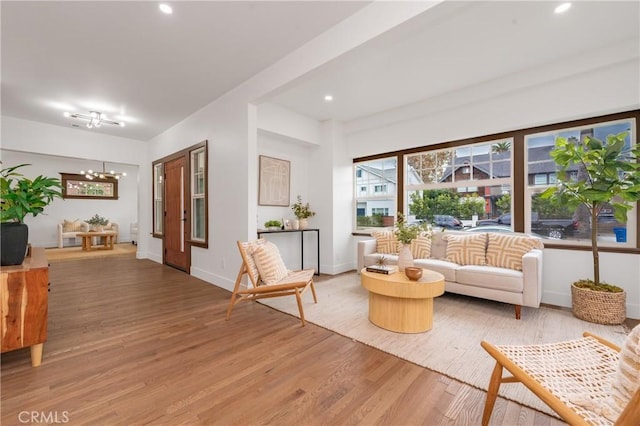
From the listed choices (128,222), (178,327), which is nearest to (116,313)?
(178,327)

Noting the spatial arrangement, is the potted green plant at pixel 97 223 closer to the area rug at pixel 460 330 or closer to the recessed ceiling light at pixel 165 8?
the area rug at pixel 460 330

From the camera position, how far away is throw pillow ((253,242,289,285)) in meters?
2.92

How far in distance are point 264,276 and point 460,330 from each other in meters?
1.99

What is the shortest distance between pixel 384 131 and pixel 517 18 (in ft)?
8.16

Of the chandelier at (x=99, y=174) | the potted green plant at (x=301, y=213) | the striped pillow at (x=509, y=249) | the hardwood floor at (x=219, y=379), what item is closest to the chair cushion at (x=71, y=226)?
the chandelier at (x=99, y=174)

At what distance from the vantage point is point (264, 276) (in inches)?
115

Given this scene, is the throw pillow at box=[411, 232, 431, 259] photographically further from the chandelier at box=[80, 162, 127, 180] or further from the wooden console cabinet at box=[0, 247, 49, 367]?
the chandelier at box=[80, 162, 127, 180]

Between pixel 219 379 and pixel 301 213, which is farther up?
pixel 301 213

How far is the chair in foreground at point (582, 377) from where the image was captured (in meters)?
0.96

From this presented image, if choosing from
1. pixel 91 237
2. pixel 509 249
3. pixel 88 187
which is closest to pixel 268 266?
pixel 509 249

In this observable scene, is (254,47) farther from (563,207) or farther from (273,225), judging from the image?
(563,207)

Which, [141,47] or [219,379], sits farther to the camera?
[141,47]

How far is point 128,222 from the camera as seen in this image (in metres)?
9.57

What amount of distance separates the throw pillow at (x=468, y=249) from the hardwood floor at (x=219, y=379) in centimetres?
204
